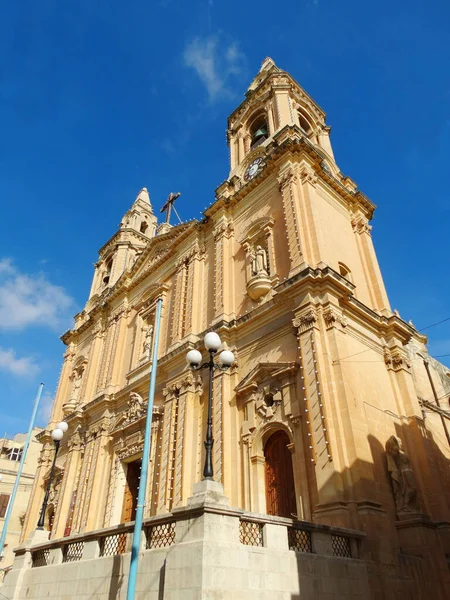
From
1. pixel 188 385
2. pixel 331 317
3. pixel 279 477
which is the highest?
pixel 188 385

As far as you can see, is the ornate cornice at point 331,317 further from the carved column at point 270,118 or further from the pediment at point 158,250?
the carved column at point 270,118

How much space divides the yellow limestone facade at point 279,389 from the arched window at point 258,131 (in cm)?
7

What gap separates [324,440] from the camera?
11.3m

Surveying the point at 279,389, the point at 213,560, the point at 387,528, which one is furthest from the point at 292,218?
the point at 213,560

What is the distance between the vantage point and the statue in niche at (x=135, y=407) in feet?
63.0

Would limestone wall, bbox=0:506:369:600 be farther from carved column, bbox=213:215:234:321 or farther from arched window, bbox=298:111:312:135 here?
arched window, bbox=298:111:312:135

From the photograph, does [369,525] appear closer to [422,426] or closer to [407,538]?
[407,538]

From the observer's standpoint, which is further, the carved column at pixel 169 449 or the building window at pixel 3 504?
the building window at pixel 3 504

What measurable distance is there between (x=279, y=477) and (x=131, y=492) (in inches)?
336

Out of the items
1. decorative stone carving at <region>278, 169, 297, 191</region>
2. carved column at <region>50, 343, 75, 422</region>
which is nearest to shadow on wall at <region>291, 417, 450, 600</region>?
decorative stone carving at <region>278, 169, 297, 191</region>

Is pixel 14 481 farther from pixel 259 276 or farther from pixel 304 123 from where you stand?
pixel 304 123

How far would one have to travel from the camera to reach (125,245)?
31766mm

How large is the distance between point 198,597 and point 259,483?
22.1 ft

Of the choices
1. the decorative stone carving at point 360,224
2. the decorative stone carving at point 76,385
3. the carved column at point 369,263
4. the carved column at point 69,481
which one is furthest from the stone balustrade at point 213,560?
the decorative stone carving at point 76,385
